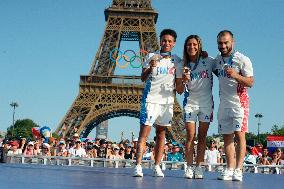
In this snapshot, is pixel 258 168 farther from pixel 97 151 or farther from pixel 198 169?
pixel 198 169

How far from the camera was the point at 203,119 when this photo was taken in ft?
16.5

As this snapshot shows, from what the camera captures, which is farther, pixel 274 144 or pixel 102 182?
pixel 274 144

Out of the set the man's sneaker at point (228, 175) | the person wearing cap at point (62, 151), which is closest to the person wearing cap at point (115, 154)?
the person wearing cap at point (62, 151)

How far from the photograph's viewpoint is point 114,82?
37.6m

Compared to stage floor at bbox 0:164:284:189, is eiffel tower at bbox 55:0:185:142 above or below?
above

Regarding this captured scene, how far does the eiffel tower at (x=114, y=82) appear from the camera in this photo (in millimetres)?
34250

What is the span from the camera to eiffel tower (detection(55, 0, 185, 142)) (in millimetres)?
34250

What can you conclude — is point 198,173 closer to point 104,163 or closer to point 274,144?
point 104,163

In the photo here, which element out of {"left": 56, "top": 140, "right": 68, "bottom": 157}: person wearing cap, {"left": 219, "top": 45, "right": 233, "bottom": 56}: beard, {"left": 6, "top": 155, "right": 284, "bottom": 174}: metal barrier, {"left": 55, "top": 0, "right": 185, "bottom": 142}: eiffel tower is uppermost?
{"left": 55, "top": 0, "right": 185, "bottom": 142}: eiffel tower

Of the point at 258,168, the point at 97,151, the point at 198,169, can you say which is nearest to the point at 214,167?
the point at 258,168

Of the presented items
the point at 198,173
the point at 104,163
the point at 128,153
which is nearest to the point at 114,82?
the point at 128,153

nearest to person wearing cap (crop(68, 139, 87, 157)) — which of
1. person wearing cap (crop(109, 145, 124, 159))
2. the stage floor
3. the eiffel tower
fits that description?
person wearing cap (crop(109, 145, 124, 159))

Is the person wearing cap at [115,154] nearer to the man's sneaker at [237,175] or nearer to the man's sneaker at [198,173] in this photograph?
the man's sneaker at [198,173]

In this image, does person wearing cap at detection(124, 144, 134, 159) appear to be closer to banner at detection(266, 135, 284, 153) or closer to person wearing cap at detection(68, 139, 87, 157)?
person wearing cap at detection(68, 139, 87, 157)
